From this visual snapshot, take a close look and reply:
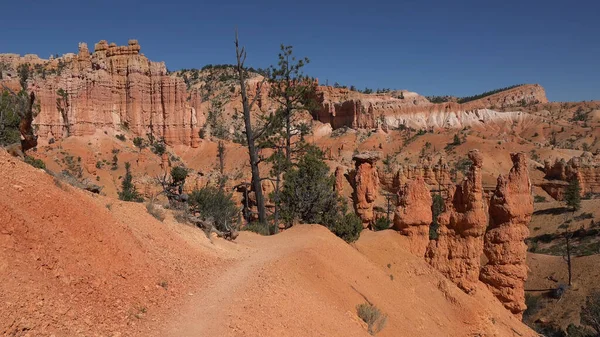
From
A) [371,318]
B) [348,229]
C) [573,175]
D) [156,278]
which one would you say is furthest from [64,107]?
[573,175]

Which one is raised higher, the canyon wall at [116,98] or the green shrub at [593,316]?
the canyon wall at [116,98]

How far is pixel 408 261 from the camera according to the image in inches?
616

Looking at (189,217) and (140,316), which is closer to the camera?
(140,316)

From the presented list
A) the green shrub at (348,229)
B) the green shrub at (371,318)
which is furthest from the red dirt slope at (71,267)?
the green shrub at (348,229)

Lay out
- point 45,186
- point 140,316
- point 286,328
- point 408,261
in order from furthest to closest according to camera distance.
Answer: point 408,261 → point 45,186 → point 286,328 → point 140,316

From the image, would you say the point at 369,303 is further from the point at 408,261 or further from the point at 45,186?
the point at 45,186

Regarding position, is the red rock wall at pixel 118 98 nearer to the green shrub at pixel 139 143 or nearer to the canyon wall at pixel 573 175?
the green shrub at pixel 139 143

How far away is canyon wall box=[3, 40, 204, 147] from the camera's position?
5031cm

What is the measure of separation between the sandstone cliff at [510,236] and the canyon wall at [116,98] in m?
48.1

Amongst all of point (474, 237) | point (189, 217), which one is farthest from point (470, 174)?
point (189, 217)

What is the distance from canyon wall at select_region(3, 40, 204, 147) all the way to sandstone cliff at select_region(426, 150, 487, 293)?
153 ft

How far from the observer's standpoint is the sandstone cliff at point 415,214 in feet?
54.1

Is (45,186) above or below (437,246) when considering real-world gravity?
above

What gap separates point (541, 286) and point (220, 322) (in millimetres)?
29270
